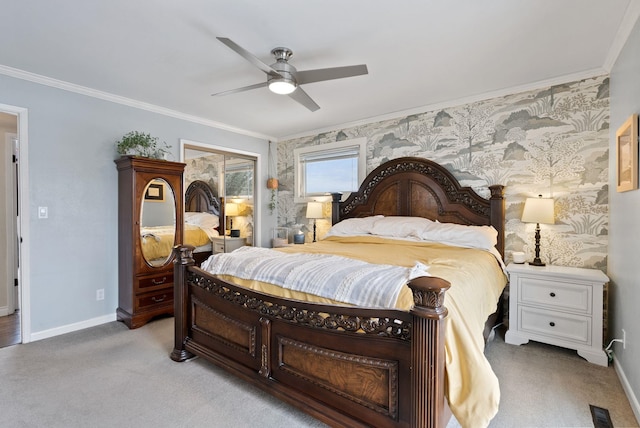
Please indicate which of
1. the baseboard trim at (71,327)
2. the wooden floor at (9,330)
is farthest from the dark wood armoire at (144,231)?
the wooden floor at (9,330)

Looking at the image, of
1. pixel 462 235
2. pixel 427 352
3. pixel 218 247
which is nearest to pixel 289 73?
pixel 427 352

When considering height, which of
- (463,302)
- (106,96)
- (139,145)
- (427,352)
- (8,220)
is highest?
(106,96)

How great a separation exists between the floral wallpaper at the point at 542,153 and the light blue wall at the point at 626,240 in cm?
16

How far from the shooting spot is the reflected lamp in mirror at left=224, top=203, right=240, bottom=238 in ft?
15.6

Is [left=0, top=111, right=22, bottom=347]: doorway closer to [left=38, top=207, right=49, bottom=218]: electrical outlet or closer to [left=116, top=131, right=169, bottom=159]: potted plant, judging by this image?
[left=38, top=207, right=49, bottom=218]: electrical outlet

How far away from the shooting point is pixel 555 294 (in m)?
2.61

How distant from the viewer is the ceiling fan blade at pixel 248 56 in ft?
6.11

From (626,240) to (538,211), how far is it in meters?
0.77

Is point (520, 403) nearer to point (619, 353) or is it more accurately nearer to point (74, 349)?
point (619, 353)

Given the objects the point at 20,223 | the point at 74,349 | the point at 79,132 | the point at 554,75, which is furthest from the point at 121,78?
the point at 554,75

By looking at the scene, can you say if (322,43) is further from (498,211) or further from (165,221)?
(165,221)

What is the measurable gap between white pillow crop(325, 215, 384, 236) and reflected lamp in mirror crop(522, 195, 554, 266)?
151cm

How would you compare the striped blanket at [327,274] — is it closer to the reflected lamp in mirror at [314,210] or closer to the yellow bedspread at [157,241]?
the yellow bedspread at [157,241]

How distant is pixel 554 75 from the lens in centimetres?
292
